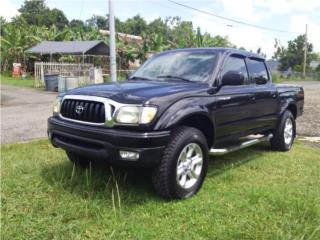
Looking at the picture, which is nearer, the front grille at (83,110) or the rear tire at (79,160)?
the front grille at (83,110)

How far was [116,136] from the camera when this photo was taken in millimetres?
4273

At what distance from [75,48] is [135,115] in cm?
2210

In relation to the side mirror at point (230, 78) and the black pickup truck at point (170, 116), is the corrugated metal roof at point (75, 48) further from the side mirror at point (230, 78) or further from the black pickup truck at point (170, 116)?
the side mirror at point (230, 78)

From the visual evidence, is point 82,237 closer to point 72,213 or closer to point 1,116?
point 72,213

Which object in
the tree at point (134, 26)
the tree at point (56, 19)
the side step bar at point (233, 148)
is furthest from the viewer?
the tree at point (134, 26)

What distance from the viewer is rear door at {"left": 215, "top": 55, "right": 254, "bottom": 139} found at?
5.38 metres

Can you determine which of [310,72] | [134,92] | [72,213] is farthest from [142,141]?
[310,72]

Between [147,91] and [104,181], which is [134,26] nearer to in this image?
[104,181]

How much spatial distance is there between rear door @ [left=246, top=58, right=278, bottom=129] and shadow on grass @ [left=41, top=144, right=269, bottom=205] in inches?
39.9

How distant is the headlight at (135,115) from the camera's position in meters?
4.30

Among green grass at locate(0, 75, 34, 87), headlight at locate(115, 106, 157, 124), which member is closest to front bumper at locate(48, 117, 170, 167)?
headlight at locate(115, 106, 157, 124)

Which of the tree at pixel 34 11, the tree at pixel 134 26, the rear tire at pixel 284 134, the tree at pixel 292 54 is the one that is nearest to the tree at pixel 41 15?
the tree at pixel 34 11

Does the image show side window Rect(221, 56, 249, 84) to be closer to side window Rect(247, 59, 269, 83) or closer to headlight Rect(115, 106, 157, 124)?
side window Rect(247, 59, 269, 83)

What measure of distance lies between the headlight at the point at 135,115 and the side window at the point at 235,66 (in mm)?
1632
